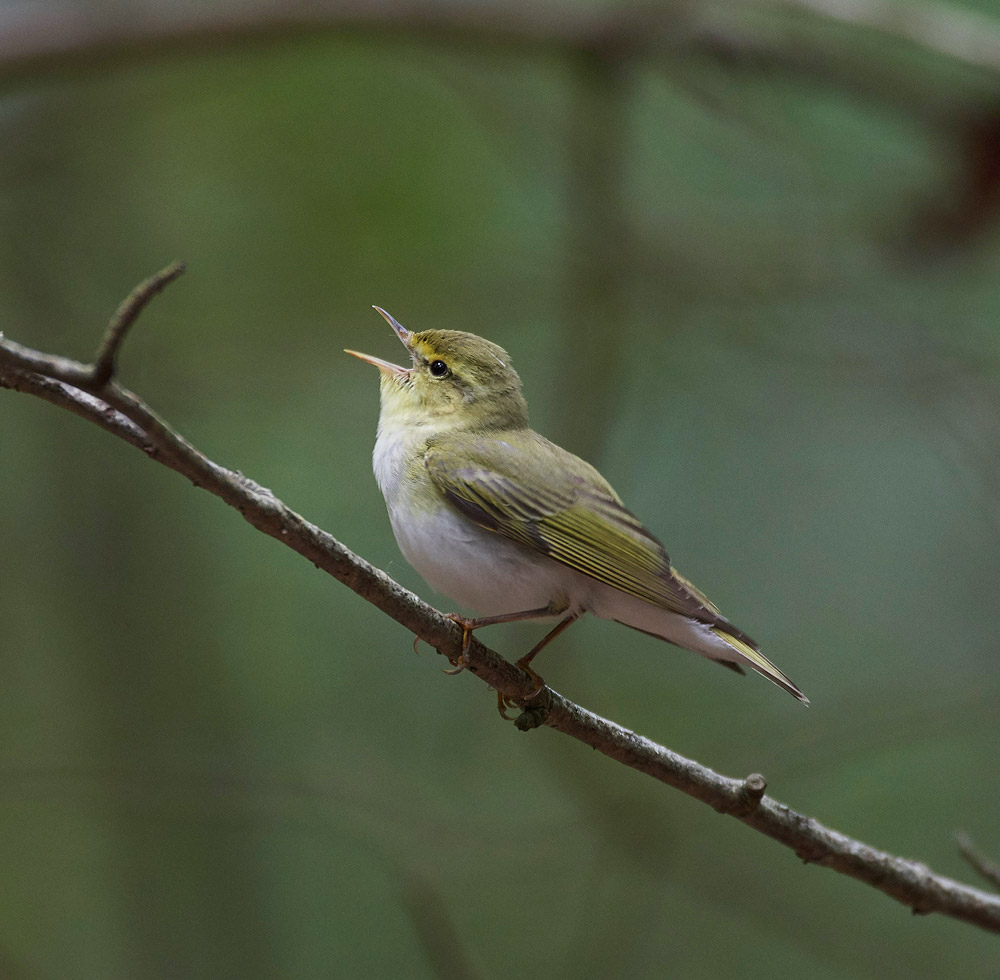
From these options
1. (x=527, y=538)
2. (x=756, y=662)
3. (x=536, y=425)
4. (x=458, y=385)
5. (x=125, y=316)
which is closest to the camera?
(x=125, y=316)

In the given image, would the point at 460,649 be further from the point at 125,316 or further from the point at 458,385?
the point at 125,316

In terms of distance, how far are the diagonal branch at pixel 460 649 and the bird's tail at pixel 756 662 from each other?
0.84 feet

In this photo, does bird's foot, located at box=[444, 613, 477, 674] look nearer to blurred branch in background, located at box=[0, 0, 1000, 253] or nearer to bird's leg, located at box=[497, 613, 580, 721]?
bird's leg, located at box=[497, 613, 580, 721]

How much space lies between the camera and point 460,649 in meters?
2.36

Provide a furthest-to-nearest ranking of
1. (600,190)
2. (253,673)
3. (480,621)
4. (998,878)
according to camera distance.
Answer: (253,673), (600,190), (998,878), (480,621)

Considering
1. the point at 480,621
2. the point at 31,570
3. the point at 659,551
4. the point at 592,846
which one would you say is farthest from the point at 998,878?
the point at 31,570

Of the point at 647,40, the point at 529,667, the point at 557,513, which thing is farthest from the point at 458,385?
the point at 647,40

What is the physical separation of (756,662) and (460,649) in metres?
0.83

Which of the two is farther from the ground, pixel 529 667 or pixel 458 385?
pixel 458 385

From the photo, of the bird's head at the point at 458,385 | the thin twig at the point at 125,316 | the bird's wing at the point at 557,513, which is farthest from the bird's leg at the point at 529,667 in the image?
the thin twig at the point at 125,316

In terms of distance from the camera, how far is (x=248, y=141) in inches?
247

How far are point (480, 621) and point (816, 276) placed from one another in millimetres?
4117

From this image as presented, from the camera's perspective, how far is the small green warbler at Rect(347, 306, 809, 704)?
2785 millimetres

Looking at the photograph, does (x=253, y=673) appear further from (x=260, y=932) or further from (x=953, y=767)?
(x=953, y=767)
